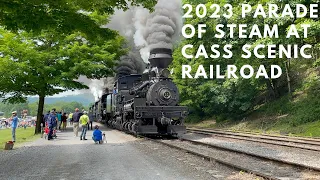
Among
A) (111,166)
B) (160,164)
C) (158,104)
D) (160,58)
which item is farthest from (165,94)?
(111,166)

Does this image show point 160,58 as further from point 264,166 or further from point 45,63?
point 45,63

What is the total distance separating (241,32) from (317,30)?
659cm

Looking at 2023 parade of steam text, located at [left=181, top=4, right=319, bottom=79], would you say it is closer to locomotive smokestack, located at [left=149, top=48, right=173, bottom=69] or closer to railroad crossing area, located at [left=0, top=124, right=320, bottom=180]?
locomotive smokestack, located at [left=149, top=48, right=173, bottom=69]

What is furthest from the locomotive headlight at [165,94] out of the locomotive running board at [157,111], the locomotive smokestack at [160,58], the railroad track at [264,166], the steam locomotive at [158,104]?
the railroad track at [264,166]

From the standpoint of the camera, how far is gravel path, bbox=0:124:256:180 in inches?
309

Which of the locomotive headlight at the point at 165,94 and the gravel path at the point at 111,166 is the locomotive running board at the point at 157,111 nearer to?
the locomotive headlight at the point at 165,94

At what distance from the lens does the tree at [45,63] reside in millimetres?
22219

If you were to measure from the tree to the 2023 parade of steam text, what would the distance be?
716 centimetres

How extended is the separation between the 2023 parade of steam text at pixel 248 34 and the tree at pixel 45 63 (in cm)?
716

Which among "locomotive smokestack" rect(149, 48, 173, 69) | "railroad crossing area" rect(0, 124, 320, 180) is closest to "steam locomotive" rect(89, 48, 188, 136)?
"locomotive smokestack" rect(149, 48, 173, 69)

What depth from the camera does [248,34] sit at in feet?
74.8

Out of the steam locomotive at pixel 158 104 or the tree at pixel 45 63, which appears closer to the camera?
the steam locomotive at pixel 158 104

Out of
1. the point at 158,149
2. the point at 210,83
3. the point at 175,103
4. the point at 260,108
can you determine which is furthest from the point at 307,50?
the point at 158,149

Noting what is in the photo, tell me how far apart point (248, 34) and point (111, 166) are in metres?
16.4
